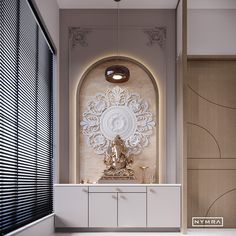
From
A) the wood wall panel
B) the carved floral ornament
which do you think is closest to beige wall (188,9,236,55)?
the wood wall panel

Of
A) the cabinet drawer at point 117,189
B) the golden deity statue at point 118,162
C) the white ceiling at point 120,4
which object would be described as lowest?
the cabinet drawer at point 117,189

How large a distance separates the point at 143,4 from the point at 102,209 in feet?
9.71

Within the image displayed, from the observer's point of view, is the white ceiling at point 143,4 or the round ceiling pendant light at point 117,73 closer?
the round ceiling pendant light at point 117,73

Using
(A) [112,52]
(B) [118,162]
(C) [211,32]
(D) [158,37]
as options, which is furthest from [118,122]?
(C) [211,32]

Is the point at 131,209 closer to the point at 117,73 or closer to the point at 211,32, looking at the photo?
the point at 117,73

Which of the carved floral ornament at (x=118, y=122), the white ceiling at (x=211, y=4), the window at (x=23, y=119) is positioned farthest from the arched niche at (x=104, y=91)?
the white ceiling at (x=211, y=4)

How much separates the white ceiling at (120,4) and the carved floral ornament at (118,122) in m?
1.25

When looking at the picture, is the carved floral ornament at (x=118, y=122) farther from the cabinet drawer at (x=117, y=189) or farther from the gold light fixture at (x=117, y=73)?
the cabinet drawer at (x=117, y=189)

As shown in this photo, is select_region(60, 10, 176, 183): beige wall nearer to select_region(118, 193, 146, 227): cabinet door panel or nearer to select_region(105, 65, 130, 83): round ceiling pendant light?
select_region(105, 65, 130, 83): round ceiling pendant light

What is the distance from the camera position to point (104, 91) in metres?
6.84

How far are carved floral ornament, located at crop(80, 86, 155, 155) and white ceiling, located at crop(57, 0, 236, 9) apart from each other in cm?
125

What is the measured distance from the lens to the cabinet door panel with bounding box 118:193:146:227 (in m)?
6.16

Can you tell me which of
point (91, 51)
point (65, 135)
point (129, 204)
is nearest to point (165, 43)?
point (91, 51)

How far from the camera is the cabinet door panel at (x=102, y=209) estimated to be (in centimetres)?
616
